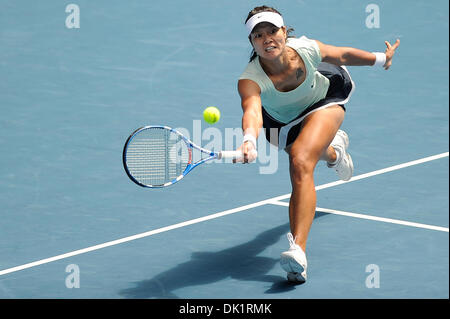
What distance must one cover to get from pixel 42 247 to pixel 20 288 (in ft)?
2.10

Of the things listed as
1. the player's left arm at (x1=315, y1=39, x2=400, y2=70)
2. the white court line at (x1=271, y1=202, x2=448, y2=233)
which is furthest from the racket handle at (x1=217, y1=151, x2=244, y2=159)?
the white court line at (x1=271, y1=202, x2=448, y2=233)

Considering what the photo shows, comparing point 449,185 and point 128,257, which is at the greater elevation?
point 449,185

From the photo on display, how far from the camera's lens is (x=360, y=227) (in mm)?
7289

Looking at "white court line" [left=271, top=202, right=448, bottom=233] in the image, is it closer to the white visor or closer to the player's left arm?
the player's left arm

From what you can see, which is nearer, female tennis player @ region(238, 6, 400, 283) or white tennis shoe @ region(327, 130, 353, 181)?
female tennis player @ region(238, 6, 400, 283)

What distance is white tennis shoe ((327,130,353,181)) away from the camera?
7.68m

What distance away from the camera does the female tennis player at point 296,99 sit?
251 inches

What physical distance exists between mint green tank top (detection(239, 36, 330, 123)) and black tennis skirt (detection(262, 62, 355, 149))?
0.04 metres

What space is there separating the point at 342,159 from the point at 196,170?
128 centimetres

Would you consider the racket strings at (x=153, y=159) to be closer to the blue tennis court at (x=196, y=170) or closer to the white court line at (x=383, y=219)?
the blue tennis court at (x=196, y=170)

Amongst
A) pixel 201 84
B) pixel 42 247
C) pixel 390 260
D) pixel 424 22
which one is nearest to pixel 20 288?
pixel 42 247

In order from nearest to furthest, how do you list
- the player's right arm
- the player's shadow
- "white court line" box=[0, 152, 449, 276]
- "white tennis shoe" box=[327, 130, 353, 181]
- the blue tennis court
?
the player's right arm < the player's shadow < the blue tennis court < "white court line" box=[0, 152, 449, 276] < "white tennis shoe" box=[327, 130, 353, 181]

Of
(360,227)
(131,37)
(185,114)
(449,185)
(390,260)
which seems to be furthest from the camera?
(131,37)

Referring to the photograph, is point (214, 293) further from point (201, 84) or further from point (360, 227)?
point (201, 84)
